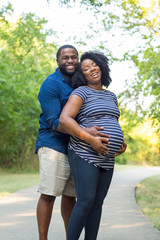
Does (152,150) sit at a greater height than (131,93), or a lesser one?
lesser

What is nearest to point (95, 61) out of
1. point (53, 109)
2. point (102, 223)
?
point (53, 109)

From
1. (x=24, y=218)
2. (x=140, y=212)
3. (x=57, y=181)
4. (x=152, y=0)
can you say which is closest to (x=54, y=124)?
(x=57, y=181)

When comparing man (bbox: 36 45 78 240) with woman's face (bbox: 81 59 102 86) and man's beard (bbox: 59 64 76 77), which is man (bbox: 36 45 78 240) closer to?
man's beard (bbox: 59 64 76 77)

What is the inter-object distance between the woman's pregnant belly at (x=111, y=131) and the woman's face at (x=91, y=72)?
377mm

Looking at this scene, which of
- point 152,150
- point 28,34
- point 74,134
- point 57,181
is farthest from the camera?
point 152,150

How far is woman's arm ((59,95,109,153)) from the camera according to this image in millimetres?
3225

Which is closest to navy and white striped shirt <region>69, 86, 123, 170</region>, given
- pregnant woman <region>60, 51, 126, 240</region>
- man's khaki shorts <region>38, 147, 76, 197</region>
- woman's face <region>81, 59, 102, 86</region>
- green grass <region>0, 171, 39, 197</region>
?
pregnant woman <region>60, 51, 126, 240</region>

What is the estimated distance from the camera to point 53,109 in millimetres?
3508

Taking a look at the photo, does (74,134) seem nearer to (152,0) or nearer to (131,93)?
(152,0)

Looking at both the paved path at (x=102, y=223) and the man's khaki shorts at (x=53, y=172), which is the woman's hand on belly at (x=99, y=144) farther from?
the paved path at (x=102, y=223)

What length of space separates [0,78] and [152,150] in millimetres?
37886

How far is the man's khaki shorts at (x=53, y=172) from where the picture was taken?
3568 mm

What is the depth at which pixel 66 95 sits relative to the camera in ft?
11.9

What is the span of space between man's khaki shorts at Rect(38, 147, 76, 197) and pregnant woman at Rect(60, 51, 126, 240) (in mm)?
175
